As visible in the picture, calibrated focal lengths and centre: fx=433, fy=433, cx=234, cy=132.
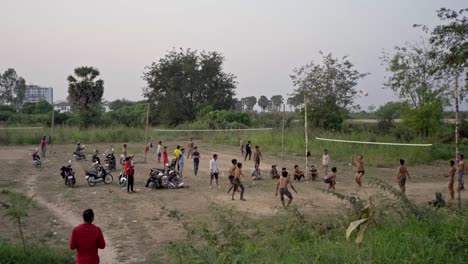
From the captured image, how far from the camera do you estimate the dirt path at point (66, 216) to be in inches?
346

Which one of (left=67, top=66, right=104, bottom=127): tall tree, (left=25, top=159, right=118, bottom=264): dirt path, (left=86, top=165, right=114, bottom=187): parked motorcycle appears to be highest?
(left=67, top=66, right=104, bottom=127): tall tree

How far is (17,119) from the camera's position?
49.1 meters

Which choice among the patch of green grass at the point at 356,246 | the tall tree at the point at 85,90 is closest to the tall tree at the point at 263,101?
the tall tree at the point at 85,90

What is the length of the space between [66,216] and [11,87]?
80.0 m

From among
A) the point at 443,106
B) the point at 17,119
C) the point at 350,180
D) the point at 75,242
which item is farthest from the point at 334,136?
the point at 17,119

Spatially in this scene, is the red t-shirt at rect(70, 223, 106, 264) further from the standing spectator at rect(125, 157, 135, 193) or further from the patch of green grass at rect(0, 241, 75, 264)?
the standing spectator at rect(125, 157, 135, 193)

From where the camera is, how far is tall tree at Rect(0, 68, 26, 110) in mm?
81000

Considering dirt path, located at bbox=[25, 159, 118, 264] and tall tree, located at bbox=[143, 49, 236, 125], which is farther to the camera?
tall tree, located at bbox=[143, 49, 236, 125]

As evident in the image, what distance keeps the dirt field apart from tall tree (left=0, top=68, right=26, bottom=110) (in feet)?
215

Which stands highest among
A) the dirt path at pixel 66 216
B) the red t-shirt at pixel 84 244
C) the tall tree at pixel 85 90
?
the tall tree at pixel 85 90

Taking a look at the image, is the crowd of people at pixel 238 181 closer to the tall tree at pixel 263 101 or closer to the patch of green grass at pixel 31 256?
the patch of green grass at pixel 31 256

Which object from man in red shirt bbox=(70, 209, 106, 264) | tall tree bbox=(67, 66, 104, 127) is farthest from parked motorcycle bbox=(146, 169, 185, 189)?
tall tree bbox=(67, 66, 104, 127)

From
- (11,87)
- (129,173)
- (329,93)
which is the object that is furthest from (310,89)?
(11,87)

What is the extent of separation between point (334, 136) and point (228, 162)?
824 cm
